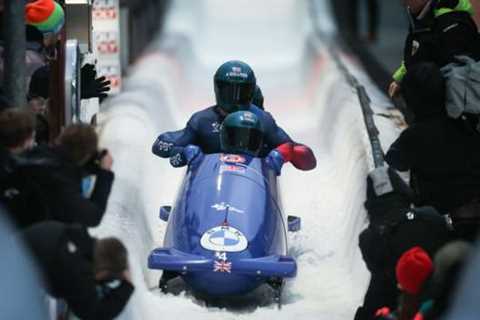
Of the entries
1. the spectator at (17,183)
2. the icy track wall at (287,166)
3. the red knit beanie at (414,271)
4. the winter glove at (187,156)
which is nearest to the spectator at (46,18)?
the winter glove at (187,156)

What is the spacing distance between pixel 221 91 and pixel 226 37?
16320mm

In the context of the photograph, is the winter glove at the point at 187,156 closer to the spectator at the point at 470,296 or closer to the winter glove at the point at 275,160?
the winter glove at the point at 275,160

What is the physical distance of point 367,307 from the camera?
6438mm

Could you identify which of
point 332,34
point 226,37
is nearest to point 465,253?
point 332,34

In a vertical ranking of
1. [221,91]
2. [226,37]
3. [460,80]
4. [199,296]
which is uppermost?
[460,80]

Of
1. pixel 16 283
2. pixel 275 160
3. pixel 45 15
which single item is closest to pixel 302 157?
pixel 275 160

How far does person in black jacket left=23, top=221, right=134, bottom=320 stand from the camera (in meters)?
5.41

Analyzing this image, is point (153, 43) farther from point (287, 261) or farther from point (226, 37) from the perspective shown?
point (287, 261)

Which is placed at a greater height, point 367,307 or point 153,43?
point 367,307

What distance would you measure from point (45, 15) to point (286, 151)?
1782 millimetres

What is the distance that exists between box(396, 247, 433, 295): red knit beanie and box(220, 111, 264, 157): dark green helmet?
11.1ft

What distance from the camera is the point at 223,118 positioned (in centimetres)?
941

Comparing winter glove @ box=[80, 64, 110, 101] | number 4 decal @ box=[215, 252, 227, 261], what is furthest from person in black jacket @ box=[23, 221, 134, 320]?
winter glove @ box=[80, 64, 110, 101]

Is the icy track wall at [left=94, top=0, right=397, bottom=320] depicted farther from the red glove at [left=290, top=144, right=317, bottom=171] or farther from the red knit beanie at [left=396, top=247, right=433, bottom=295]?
the red knit beanie at [left=396, top=247, right=433, bottom=295]
